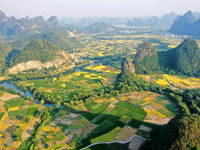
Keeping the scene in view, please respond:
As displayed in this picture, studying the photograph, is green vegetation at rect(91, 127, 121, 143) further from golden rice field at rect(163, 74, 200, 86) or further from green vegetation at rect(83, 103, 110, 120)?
golden rice field at rect(163, 74, 200, 86)

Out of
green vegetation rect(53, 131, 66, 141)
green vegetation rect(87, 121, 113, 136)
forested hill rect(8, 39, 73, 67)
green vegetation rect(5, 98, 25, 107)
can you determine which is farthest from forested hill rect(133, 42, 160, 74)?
green vegetation rect(53, 131, 66, 141)

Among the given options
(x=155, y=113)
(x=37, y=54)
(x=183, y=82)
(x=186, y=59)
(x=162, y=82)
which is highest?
(x=186, y=59)

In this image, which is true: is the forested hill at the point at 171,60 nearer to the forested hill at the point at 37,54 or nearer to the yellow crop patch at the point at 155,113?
the yellow crop patch at the point at 155,113

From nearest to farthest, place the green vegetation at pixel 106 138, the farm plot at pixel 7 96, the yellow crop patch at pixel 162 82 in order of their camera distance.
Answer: the green vegetation at pixel 106 138
the farm plot at pixel 7 96
the yellow crop patch at pixel 162 82

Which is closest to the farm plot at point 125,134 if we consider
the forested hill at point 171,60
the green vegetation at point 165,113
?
Answer: the green vegetation at point 165,113

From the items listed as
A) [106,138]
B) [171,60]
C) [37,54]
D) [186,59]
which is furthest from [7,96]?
[186,59]

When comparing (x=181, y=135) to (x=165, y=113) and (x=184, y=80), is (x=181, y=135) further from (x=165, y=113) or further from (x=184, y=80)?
(x=184, y=80)
